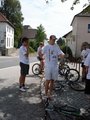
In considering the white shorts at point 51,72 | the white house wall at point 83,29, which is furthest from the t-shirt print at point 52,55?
the white house wall at point 83,29

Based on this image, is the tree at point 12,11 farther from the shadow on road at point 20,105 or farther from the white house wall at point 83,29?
the shadow on road at point 20,105

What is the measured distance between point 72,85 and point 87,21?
36.5 m

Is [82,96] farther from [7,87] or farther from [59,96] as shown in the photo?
[7,87]

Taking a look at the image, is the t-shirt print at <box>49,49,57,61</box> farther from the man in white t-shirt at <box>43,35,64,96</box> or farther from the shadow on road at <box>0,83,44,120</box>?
the shadow on road at <box>0,83,44,120</box>

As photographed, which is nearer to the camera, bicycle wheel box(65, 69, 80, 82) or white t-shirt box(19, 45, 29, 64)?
white t-shirt box(19, 45, 29, 64)

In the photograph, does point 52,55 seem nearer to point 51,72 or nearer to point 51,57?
point 51,57

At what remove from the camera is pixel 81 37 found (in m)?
47.8

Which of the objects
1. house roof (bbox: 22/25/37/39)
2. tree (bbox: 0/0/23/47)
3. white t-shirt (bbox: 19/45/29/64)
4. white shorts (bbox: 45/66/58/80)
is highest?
tree (bbox: 0/0/23/47)

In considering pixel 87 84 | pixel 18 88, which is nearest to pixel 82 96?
pixel 18 88

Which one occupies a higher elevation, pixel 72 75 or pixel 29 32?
pixel 29 32

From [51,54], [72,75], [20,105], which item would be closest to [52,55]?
[51,54]

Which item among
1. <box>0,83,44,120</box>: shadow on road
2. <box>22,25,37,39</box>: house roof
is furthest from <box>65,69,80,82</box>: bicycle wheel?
<box>22,25,37,39</box>: house roof

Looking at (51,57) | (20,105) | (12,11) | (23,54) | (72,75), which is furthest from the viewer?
(12,11)

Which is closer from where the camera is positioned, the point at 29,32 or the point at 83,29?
the point at 83,29
